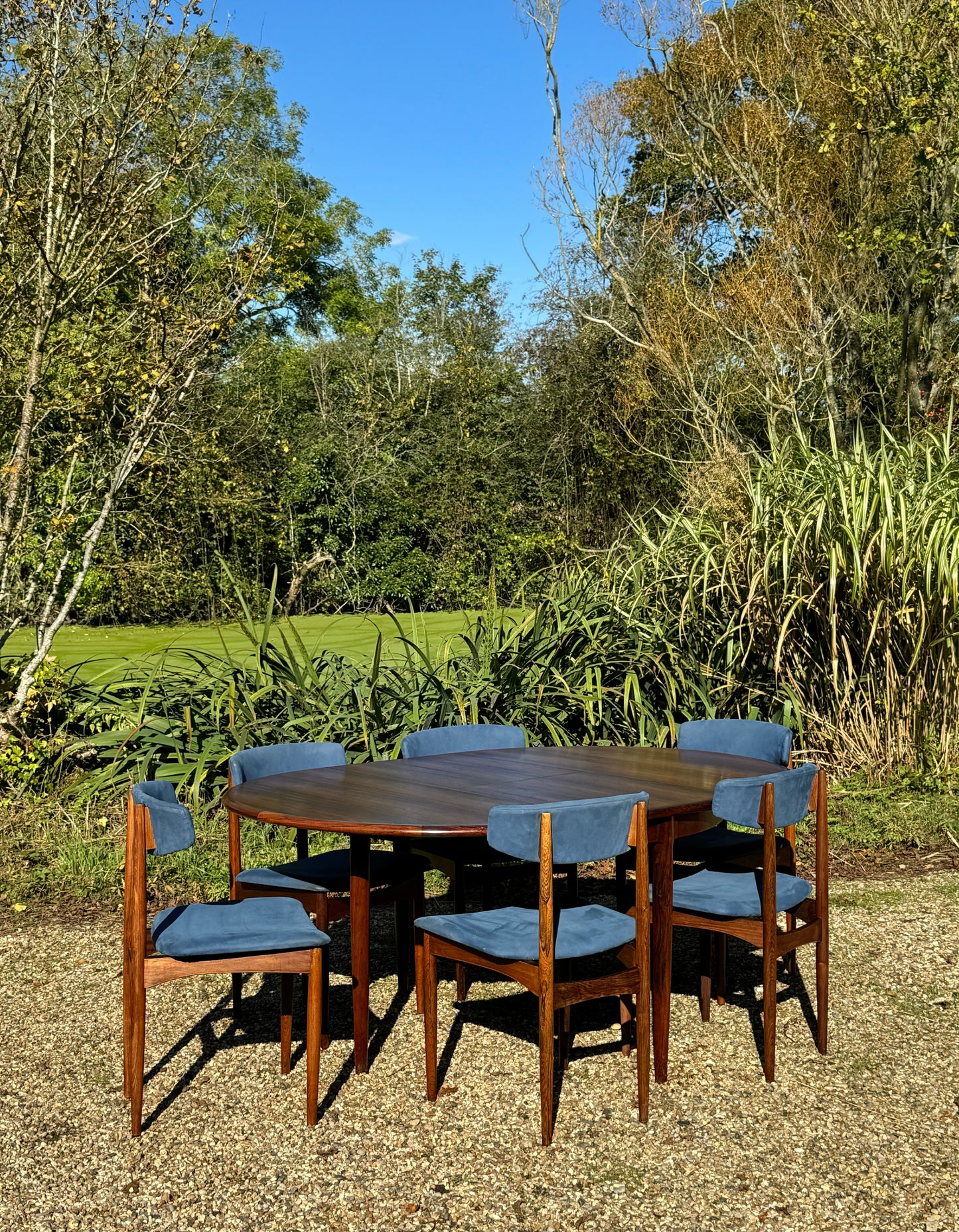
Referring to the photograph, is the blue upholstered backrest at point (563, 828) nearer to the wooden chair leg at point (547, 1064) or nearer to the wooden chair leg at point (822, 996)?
the wooden chair leg at point (547, 1064)

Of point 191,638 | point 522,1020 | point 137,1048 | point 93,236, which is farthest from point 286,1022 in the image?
point 191,638

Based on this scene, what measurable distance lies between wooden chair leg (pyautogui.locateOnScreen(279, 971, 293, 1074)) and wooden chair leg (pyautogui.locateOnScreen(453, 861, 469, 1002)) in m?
0.58

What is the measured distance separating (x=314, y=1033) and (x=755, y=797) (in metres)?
1.22

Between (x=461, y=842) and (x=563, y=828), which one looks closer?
(x=563, y=828)

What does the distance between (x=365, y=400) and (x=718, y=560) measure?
436 inches

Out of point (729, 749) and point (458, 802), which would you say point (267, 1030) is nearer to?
point (458, 802)

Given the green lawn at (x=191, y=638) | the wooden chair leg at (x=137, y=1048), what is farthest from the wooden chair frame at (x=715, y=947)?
the green lawn at (x=191, y=638)

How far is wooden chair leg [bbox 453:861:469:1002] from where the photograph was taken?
11.1 feet

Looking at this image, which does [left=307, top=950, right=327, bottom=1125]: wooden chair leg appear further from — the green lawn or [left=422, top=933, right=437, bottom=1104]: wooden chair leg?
the green lawn

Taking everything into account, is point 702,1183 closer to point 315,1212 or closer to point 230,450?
point 315,1212

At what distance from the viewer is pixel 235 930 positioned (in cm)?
272

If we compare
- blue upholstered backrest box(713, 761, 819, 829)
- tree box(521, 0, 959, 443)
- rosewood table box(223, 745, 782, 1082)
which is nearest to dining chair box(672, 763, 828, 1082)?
blue upholstered backrest box(713, 761, 819, 829)

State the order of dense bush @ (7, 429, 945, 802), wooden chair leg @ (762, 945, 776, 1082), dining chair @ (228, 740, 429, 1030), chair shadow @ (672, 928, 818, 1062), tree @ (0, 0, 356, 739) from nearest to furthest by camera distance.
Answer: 1. wooden chair leg @ (762, 945, 776, 1082)
2. dining chair @ (228, 740, 429, 1030)
3. chair shadow @ (672, 928, 818, 1062)
4. tree @ (0, 0, 356, 739)
5. dense bush @ (7, 429, 945, 802)

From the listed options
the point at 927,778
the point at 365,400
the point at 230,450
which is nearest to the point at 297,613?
the point at 230,450
